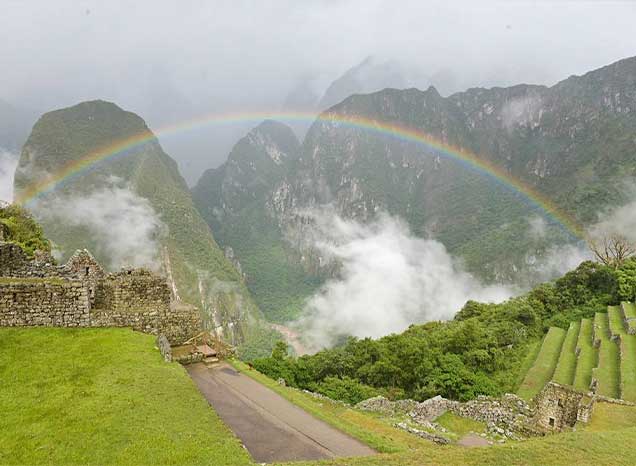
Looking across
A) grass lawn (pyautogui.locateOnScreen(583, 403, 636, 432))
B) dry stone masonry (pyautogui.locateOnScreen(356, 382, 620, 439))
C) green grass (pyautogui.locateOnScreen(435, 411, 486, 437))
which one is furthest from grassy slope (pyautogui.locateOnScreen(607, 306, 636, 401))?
green grass (pyautogui.locateOnScreen(435, 411, 486, 437))

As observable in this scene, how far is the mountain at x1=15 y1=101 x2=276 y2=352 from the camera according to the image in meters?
104

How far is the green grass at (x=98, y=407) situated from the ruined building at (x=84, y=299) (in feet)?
1.76

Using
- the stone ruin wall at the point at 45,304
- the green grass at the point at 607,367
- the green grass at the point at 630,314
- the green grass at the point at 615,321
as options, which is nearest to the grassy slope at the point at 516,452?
the stone ruin wall at the point at 45,304

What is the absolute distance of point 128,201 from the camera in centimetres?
11669

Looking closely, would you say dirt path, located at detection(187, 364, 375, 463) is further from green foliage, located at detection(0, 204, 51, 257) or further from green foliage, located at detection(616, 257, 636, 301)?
green foliage, located at detection(616, 257, 636, 301)

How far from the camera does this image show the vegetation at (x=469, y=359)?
26.6m

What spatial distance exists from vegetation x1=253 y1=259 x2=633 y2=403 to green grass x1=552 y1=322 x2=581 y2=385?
3.2 inches

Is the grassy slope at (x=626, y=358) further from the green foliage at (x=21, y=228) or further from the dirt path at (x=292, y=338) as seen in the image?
the dirt path at (x=292, y=338)

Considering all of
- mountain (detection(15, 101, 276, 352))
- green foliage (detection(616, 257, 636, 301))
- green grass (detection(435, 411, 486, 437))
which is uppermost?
mountain (detection(15, 101, 276, 352))

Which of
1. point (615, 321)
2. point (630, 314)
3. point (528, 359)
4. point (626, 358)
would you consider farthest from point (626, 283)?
point (626, 358)

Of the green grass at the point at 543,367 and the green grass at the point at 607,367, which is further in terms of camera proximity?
the green grass at the point at 543,367

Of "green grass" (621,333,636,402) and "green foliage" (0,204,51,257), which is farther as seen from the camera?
"green foliage" (0,204,51,257)

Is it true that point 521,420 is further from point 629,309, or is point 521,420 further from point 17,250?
point 629,309

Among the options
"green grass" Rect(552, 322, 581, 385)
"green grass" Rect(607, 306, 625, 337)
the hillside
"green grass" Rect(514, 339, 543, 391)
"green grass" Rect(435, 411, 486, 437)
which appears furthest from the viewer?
"green grass" Rect(607, 306, 625, 337)
